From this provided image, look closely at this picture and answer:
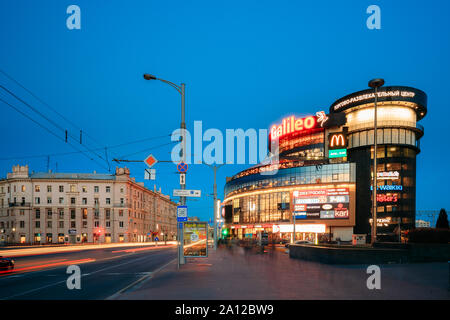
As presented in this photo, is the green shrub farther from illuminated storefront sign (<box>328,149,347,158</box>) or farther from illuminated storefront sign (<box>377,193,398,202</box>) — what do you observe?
illuminated storefront sign (<box>377,193,398,202</box>)

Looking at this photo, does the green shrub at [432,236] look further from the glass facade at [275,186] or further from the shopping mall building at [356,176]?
the glass facade at [275,186]

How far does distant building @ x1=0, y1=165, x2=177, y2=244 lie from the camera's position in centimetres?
8606

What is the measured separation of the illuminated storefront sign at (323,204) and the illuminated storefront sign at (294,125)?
16825mm

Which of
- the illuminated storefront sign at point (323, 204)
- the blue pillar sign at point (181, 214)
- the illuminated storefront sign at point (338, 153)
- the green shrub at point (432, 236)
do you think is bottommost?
the illuminated storefront sign at point (323, 204)

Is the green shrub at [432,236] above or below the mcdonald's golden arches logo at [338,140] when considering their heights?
below

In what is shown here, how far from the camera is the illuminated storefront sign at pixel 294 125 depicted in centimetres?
7602

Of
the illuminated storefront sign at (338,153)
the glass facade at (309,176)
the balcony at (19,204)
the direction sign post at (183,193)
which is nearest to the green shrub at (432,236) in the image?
the direction sign post at (183,193)

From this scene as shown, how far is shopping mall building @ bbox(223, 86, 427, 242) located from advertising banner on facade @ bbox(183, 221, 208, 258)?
162 feet

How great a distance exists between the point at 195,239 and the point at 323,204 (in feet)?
176

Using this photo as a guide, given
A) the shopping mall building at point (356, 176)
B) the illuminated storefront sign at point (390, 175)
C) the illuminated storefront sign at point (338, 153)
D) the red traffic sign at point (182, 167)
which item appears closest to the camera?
the red traffic sign at point (182, 167)

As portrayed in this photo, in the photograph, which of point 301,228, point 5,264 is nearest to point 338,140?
point 301,228

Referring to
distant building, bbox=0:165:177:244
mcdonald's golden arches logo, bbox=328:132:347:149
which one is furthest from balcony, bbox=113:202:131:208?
mcdonald's golden arches logo, bbox=328:132:347:149

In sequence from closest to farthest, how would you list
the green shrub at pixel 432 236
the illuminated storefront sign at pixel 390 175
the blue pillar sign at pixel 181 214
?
the blue pillar sign at pixel 181 214, the green shrub at pixel 432 236, the illuminated storefront sign at pixel 390 175
